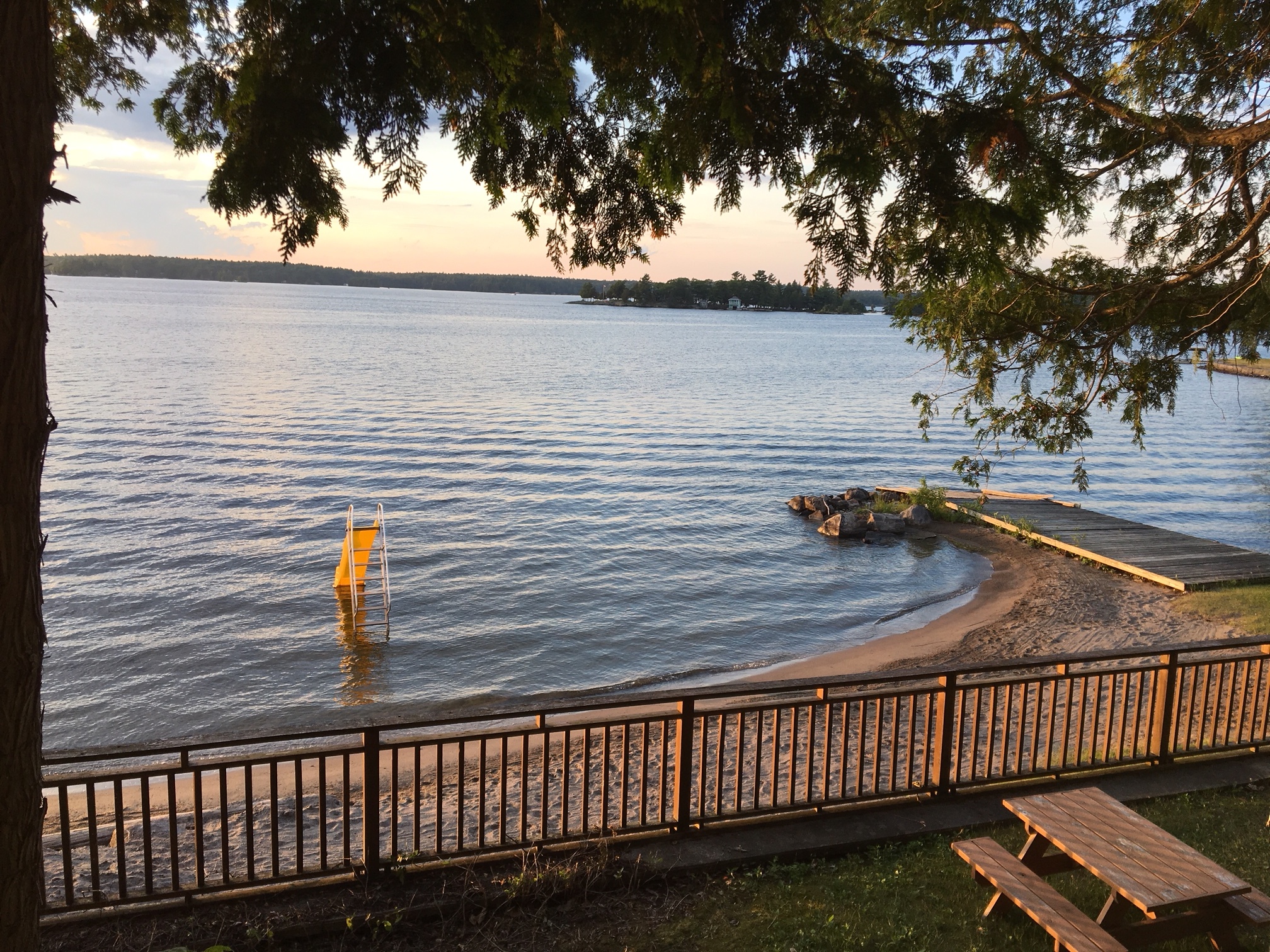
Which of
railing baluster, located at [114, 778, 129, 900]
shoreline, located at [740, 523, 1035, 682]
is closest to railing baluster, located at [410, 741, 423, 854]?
railing baluster, located at [114, 778, 129, 900]

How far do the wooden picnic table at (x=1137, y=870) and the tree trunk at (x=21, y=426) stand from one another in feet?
15.0

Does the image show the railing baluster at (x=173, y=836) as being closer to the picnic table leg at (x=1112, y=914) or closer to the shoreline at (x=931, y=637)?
the picnic table leg at (x=1112, y=914)

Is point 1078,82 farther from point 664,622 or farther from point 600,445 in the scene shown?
point 600,445

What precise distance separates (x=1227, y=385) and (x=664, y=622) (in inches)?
3725

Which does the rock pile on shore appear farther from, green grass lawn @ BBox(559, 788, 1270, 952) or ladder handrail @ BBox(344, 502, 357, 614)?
green grass lawn @ BBox(559, 788, 1270, 952)

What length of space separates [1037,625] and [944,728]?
37.9 ft

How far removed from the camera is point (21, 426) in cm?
283

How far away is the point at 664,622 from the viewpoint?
18.0 metres

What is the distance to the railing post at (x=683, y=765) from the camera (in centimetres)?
607

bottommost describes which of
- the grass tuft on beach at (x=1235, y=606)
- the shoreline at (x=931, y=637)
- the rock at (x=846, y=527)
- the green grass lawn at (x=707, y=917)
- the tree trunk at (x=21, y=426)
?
the shoreline at (x=931, y=637)

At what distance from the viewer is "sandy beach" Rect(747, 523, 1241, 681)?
15484 mm

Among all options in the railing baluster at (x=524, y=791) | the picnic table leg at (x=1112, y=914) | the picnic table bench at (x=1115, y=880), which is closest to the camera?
the picnic table bench at (x=1115, y=880)

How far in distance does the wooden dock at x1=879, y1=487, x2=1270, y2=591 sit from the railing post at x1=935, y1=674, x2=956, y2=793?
11831mm

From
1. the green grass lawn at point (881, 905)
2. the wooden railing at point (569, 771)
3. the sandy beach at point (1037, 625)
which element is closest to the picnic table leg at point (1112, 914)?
the green grass lawn at point (881, 905)
